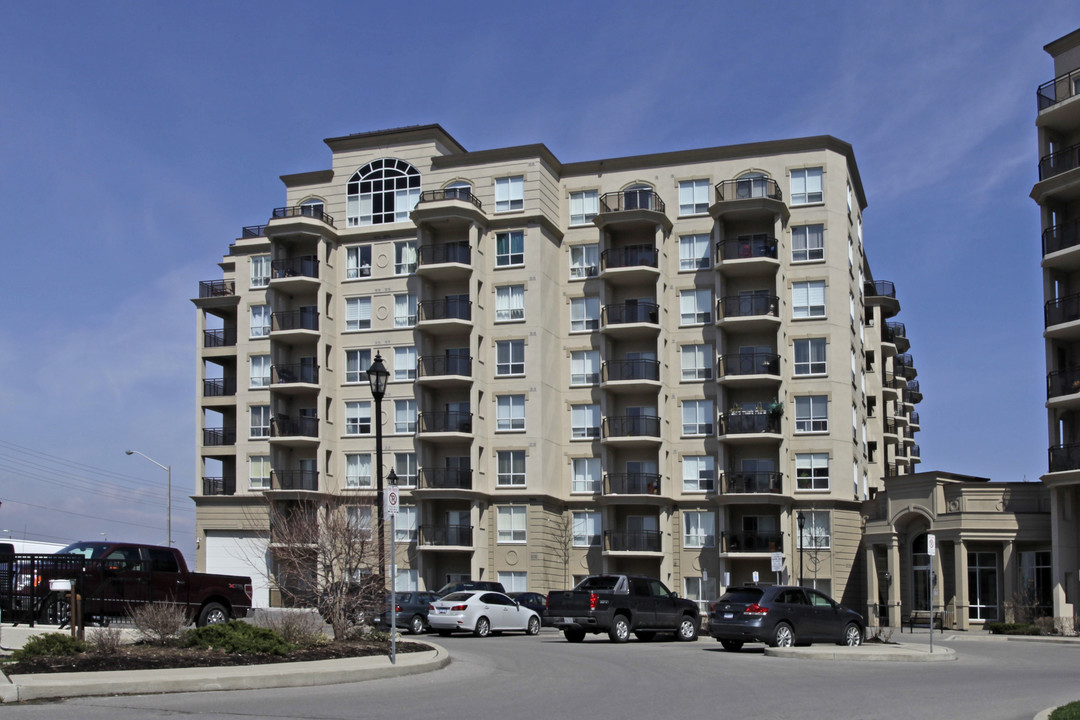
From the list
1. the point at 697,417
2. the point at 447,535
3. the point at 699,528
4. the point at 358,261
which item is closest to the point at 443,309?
the point at 358,261

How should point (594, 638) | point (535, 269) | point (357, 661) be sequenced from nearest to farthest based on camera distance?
point (357, 661), point (594, 638), point (535, 269)

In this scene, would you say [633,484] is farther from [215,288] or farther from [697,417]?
[215,288]

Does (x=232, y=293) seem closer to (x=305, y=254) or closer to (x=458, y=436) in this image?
(x=305, y=254)

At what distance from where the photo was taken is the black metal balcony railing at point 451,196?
2402 inches

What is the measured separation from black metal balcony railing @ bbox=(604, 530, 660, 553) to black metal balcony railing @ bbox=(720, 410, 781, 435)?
6220 mm

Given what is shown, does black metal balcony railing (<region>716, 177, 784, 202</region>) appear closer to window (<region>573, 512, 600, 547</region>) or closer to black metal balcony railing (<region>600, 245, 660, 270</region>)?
black metal balcony railing (<region>600, 245, 660, 270</region>)

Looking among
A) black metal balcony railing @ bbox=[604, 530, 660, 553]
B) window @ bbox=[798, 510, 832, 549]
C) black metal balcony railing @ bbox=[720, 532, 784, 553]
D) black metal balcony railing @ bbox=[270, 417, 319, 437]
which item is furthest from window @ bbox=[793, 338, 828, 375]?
black metal balcony railing @ bbox=[270, 417, 319, 437]

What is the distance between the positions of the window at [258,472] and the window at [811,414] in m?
29.2

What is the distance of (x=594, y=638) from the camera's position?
115 feet

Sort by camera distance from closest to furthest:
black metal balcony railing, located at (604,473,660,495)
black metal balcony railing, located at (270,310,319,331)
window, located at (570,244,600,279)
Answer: black metal balcony railing, located at (604,473,660,495), window, located at (570,244,600,279), black metal balcony railing, located at (270,310,319,331)

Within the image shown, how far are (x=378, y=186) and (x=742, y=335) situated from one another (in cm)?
2122

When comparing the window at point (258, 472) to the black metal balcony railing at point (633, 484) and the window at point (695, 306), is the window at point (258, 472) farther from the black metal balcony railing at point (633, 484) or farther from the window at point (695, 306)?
the window at point (695, 306)

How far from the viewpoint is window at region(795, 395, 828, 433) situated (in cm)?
5750

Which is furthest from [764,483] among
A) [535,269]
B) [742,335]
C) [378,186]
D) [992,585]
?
[378,186]
